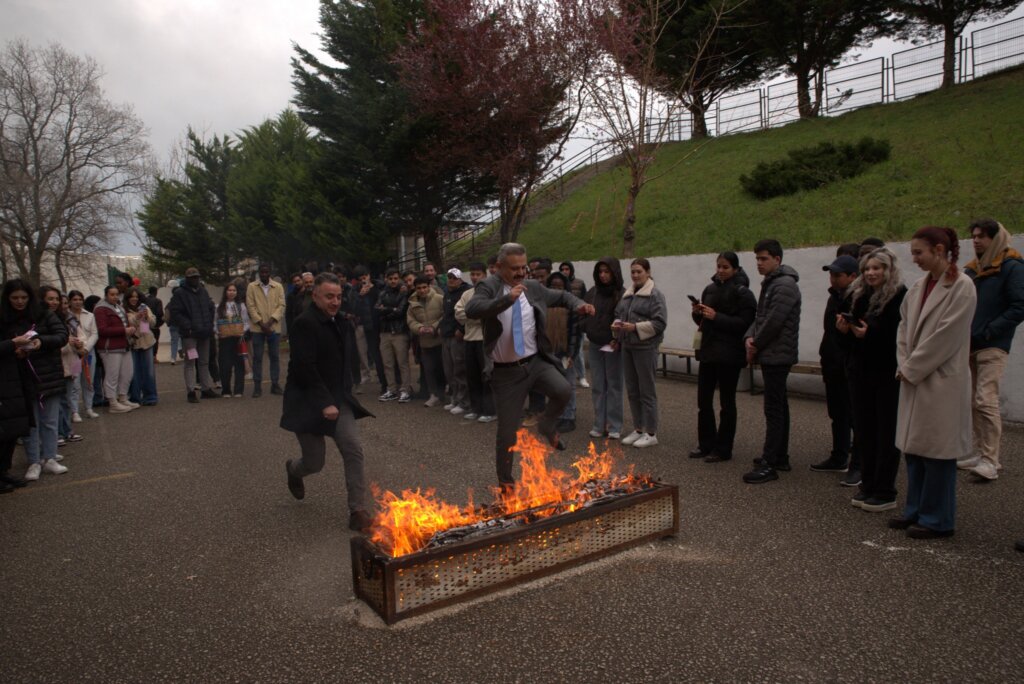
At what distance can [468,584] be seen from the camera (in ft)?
13.5

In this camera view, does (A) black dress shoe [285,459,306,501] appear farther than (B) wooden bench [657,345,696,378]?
No

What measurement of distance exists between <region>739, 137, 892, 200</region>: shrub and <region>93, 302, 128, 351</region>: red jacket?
55.0 ft

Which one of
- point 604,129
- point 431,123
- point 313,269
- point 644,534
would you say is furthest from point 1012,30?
point 644,534

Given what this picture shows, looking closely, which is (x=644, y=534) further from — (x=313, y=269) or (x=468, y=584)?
(x=313, y=269)

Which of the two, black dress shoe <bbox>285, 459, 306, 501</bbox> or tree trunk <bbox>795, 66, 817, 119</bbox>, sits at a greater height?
tree trunk <bbox>795, 66, 817, 119</bbox>

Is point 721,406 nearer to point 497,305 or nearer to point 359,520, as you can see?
point 497,305

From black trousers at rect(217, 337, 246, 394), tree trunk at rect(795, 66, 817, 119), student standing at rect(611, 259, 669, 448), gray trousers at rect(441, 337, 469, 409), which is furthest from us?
tree trunk at rect(795, 66, 817, 119)

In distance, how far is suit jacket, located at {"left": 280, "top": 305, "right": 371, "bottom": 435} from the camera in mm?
5527

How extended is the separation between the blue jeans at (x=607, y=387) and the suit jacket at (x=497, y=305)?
246cm

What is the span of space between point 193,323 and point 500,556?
9.54m

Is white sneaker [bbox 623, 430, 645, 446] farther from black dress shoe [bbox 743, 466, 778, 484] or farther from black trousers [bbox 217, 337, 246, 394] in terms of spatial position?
black trousers [bbox 217, 337, 246, 394]

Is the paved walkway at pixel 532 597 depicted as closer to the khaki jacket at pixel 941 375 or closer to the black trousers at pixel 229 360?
the khaki jacket at pixel 941 375

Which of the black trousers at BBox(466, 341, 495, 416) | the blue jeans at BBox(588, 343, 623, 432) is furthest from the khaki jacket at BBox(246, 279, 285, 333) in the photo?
the blue jeans at BBox(588, 343, 623, 432)

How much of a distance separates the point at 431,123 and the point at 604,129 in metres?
6.57
